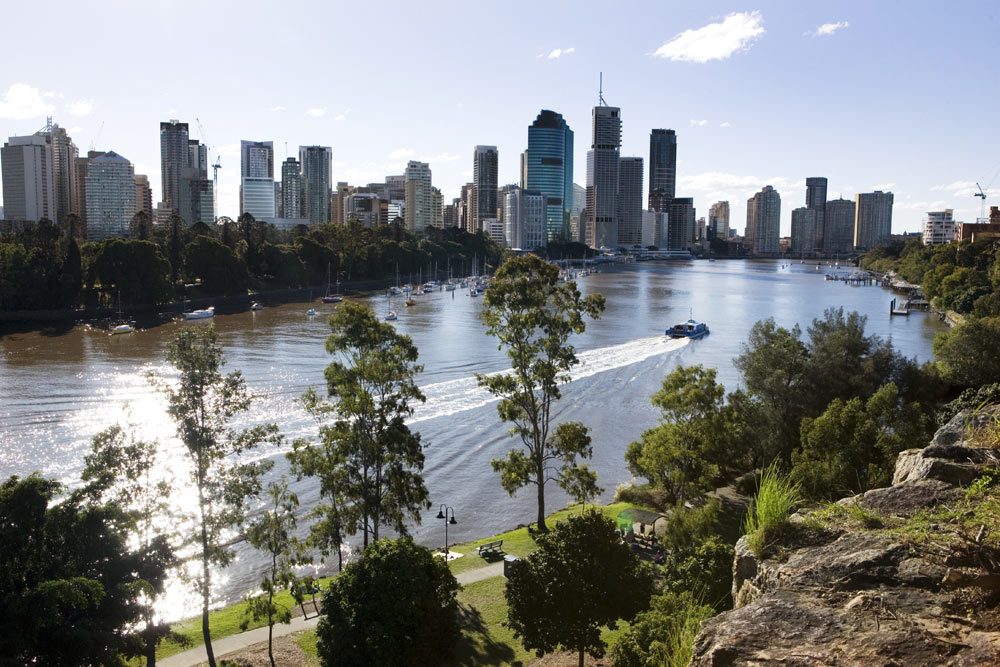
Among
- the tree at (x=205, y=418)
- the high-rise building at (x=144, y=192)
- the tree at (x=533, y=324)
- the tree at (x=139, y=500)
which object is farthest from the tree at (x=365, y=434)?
the high-rise building at (x=144, y=192)

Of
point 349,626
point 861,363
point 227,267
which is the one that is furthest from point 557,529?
point 227,267

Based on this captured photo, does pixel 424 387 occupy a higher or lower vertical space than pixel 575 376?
lower

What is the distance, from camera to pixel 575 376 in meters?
40.8

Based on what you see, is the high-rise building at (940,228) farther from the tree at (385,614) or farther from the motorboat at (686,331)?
the tree at (385,614)

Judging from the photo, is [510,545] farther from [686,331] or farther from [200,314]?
[200,314]

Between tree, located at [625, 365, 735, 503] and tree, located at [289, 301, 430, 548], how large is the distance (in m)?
6.72

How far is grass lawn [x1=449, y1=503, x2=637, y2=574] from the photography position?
17.5 metres

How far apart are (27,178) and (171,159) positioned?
47682 millimetres

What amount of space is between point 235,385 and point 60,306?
52013 mm

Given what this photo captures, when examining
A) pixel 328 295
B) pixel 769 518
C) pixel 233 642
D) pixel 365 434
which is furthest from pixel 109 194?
pixel 769 518

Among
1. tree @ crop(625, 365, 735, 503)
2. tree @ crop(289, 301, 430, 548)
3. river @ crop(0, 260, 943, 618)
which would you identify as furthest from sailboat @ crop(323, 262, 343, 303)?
tree @ crop(289, 301, 430, 548)

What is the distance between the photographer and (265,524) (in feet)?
46.6

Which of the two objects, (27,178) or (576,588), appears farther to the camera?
(27,178)

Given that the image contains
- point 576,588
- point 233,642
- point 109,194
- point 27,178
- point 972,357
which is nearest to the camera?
point 576,588
